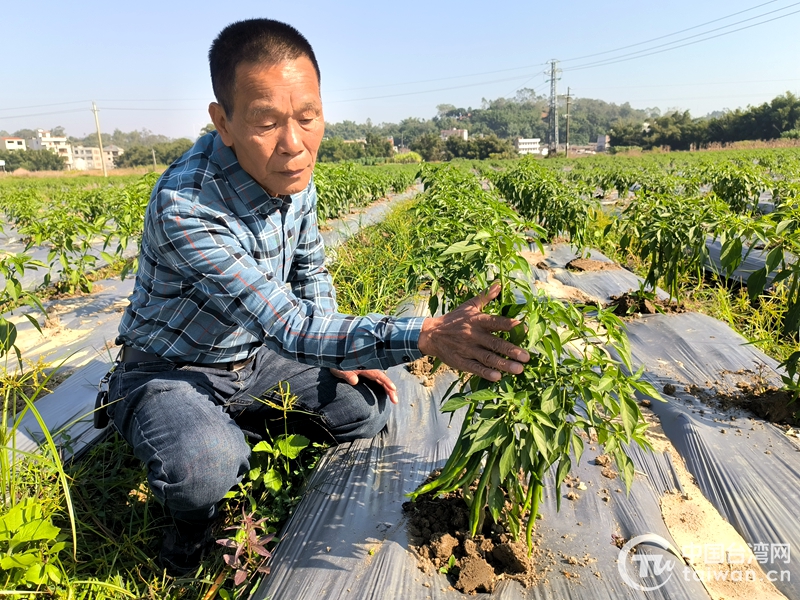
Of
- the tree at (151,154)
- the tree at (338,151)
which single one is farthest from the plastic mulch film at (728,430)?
the tree at (151,154)

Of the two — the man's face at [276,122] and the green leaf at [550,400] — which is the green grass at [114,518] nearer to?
the man's face at [276,122]

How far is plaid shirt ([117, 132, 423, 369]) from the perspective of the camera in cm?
151

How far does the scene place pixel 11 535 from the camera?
1371 millimetres

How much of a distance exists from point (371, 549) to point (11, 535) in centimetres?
92

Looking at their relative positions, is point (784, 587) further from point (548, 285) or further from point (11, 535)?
point (548, 285)

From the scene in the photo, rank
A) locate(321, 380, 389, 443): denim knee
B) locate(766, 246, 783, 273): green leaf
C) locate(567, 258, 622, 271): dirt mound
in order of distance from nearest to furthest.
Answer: locate(321, 380, 389, 443): denim knee < locate(766, 246, 783, 273): green leaf < locate(567, 258, 622, 271): dirt mound

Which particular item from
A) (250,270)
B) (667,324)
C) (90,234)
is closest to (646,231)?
(667,324)

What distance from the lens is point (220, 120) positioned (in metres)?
1.71

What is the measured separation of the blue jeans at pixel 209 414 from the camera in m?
1.64

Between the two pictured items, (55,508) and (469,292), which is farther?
(469,292)

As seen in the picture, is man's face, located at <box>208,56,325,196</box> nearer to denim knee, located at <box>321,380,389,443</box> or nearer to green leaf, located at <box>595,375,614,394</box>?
denim knee, located at <box>321,380,389,443</box>

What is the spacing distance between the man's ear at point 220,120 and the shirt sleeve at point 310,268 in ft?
1.81

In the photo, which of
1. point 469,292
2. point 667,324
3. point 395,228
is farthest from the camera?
point 395,228

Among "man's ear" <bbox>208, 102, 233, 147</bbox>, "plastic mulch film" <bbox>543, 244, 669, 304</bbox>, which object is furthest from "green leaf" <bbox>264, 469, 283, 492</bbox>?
"plastic mulch film" <bbox>543, 244, 669, 304</bbox>
